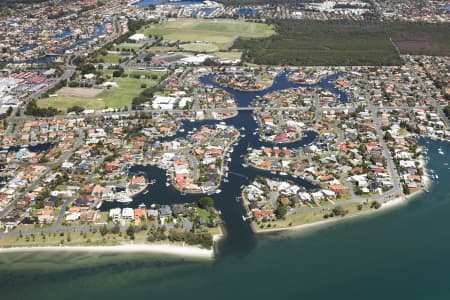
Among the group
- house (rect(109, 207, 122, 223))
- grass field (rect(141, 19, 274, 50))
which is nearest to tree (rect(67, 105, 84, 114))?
house (rect(109, 207, 122, 223))

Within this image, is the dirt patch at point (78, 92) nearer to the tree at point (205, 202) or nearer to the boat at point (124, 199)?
the boat at point (124, 199)

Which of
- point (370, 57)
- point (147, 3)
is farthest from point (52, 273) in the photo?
point (147, 3)

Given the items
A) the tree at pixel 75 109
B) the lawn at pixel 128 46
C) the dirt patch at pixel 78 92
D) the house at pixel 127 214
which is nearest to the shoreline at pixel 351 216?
the house at pixel 127 214

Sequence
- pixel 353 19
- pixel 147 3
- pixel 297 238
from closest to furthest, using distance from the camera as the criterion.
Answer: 1. pixel 297 238
2. pixel 353 19
3. pixel 147 3

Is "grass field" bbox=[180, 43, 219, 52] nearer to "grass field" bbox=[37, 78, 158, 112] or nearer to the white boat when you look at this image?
"grass field" bbox=[37, 78, 158, 112]

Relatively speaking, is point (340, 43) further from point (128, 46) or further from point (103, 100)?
point (103, 100)

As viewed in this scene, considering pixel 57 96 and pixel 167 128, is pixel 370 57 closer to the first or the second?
pixel 167 128

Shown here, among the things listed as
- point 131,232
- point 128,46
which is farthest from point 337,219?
point 128,46
